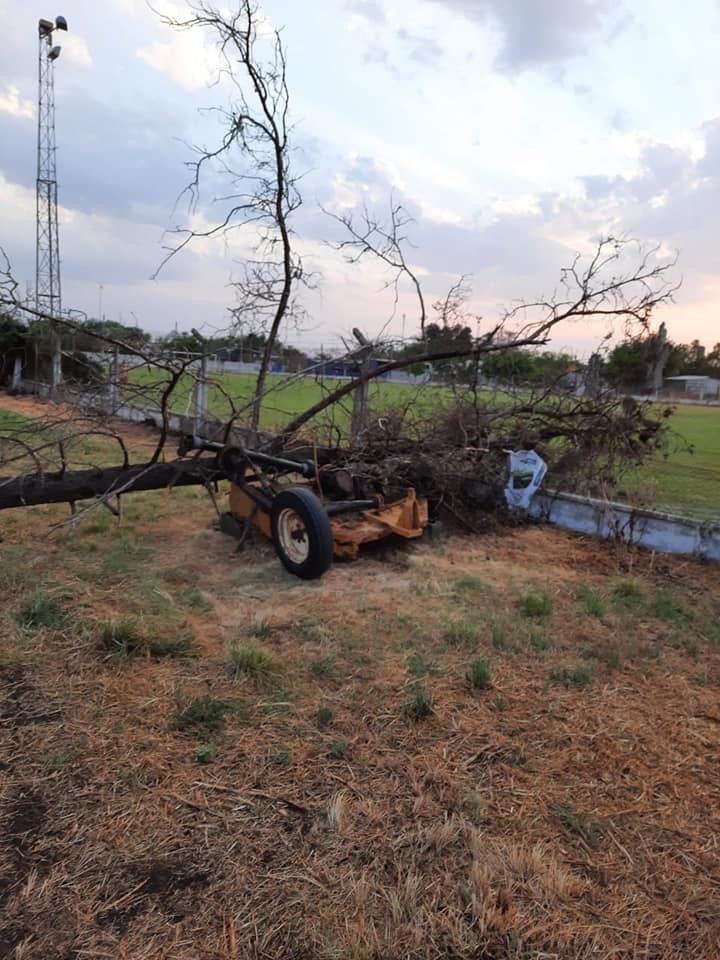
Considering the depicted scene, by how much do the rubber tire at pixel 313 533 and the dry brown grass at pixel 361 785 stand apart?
26cm

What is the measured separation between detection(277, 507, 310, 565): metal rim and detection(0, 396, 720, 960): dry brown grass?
42 centimetres

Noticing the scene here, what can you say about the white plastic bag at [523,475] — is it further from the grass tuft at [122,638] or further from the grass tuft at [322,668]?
the grass tuft at [122,638]

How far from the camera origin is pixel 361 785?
2684 mm

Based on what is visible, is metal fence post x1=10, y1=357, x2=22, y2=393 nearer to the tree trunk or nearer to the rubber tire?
the tree trunk

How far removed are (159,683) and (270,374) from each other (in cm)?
470

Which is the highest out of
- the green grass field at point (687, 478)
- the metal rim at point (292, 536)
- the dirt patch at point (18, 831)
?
the green grass field at point (687, 478)

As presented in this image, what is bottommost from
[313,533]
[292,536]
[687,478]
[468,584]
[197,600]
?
[197,600]

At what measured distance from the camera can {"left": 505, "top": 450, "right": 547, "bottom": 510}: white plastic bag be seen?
676 cm

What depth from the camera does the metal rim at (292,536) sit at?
204 inches

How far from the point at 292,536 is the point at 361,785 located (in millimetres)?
2798

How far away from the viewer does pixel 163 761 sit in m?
2.79

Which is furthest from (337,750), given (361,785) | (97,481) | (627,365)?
(627,365)

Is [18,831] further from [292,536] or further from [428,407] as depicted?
[428,407]

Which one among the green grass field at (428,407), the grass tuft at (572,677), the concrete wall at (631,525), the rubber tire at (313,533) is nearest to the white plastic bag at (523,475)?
the concrete wall at (631,525)
